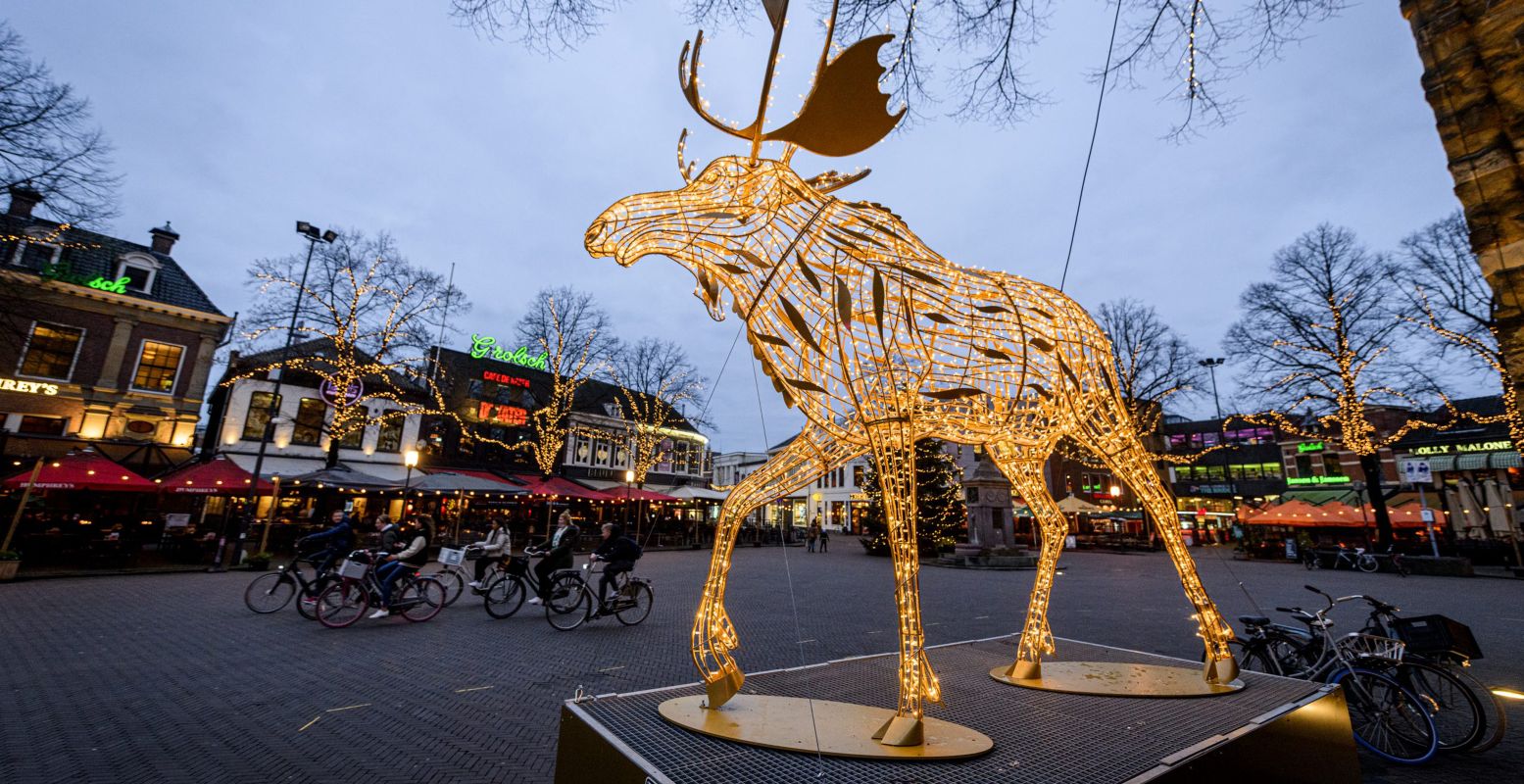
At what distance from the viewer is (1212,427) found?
49469 millimetres

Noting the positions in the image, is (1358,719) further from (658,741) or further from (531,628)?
(531,628)

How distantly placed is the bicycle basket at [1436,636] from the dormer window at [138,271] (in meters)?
29.8

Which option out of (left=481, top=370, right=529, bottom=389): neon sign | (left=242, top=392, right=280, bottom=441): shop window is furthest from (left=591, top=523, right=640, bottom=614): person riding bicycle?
(left=481, top=370, right=529, bottom=389): neon sign

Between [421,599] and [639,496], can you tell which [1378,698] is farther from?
[639,496]

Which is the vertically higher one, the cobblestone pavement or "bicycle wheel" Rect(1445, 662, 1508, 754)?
"bicycle wheel" Rect(1445, 662, 1508, 754)

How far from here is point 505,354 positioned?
3048cm

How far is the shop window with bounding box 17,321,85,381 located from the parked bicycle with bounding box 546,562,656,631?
2093 cm

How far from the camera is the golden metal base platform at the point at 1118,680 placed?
381cm

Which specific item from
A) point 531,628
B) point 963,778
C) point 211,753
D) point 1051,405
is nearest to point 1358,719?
point 1051,405

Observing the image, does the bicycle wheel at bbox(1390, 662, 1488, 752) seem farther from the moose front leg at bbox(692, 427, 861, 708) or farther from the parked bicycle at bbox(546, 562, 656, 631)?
the parked bicycle at bbox(546, 562, 656, 631)

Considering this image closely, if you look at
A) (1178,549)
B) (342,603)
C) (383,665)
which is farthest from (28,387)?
(1178,549)

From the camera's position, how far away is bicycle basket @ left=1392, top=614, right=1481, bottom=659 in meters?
4.19

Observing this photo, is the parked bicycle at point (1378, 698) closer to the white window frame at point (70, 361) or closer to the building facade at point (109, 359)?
the building facade at point (109, 359)

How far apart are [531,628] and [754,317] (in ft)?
22.6
